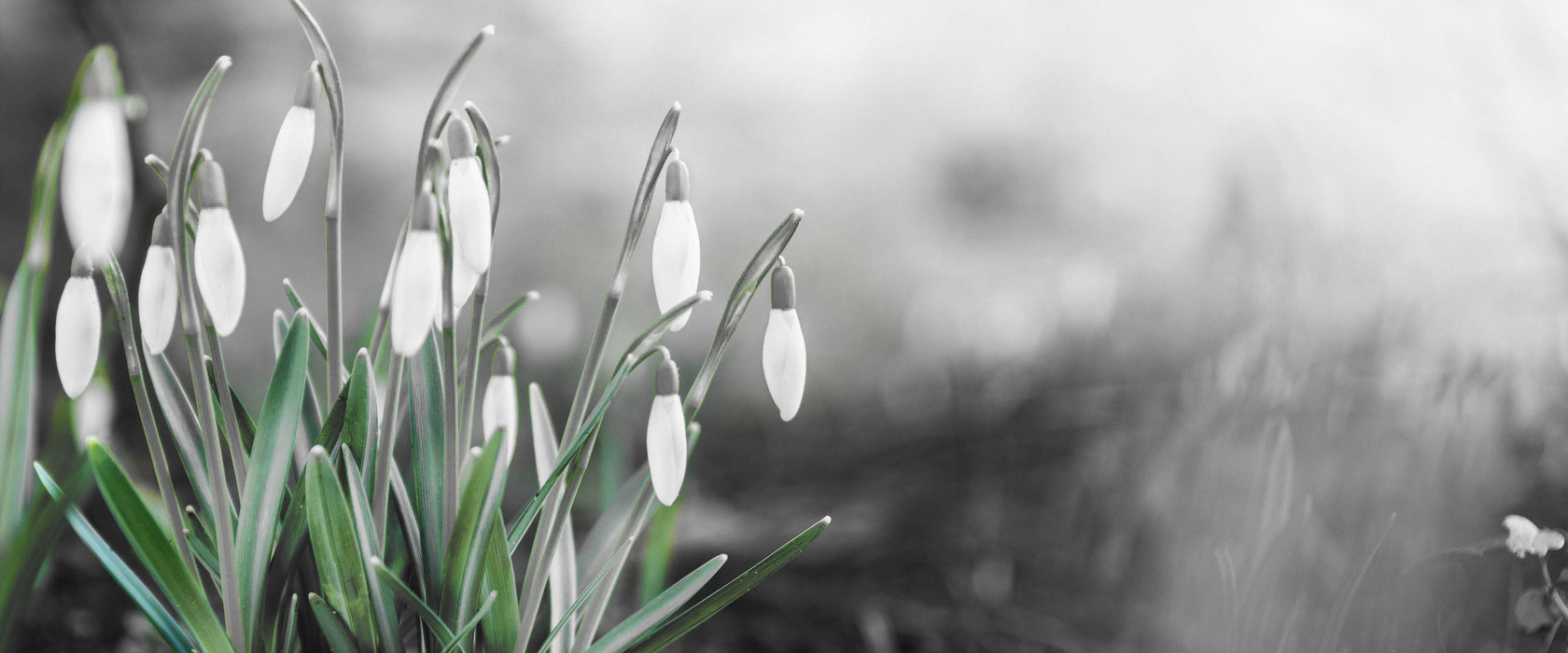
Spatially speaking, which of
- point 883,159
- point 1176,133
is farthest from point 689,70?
point 1176,133

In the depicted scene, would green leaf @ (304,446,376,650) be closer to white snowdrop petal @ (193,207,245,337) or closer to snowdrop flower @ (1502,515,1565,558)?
white snowdrop petal @ (193,207,245,337)

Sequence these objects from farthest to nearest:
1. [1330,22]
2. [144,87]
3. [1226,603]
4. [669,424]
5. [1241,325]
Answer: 1. [144,87]
2. [1330,22]
3. [1241,325]
4. [1226,603]
5. [669,424]

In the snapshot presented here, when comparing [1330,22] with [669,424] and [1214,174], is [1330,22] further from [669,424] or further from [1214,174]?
[669,424]

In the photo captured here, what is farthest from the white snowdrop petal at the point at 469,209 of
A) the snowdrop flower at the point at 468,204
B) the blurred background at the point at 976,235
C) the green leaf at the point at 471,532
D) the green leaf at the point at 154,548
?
the blurred background at the point at 976,235

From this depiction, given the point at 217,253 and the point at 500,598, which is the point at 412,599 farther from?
the point at 217,253

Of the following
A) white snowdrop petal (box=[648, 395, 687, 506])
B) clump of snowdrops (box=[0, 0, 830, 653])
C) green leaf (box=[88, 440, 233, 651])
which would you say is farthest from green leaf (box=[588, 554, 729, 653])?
green leaf (box=[88, 440, 233, 651])

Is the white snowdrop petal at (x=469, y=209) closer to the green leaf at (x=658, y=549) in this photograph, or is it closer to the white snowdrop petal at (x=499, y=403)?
the white snowdrop petal at (x=499, y=403)

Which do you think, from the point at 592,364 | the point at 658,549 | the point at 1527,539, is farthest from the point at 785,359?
the point at 1527,539
